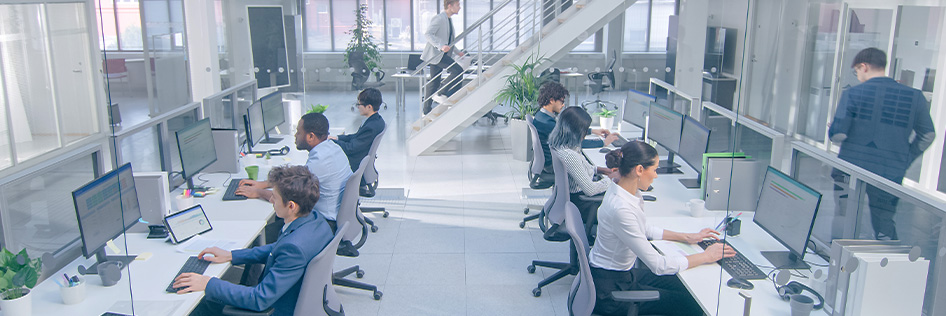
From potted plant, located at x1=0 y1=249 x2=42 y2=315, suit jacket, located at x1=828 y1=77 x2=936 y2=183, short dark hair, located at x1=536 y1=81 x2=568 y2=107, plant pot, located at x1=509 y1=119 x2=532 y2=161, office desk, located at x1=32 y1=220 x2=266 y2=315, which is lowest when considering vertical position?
plant pot, located at x1=509 y1=119 x2=532 y2=161

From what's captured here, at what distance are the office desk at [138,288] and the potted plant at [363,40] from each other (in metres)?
5.07

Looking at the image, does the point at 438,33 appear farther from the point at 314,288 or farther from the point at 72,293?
the point at 72,293

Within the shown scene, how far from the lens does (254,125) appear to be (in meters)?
5.45

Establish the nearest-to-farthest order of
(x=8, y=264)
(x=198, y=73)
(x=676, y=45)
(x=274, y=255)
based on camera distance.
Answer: (x=8, y=264)
(x=274, y=255)
(x=198, y=73)
(x=676, y=45)

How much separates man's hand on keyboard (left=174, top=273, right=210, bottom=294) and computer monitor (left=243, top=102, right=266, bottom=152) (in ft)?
8.77

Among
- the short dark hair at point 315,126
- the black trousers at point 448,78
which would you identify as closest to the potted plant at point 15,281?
the short dark hair at point 315,126

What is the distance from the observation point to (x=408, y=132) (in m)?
8.75

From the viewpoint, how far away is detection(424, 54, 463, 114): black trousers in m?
8.20

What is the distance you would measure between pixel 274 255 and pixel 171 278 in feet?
1.90

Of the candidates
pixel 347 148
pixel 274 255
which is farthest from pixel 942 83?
pixel 347 148

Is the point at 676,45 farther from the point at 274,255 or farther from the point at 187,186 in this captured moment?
the point at 274,255

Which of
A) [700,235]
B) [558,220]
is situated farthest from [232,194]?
[700,235]

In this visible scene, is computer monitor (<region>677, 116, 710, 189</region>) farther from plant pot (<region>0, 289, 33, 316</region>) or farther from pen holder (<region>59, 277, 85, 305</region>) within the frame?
plant pot (<region>0, 289, 33, 316</region>)

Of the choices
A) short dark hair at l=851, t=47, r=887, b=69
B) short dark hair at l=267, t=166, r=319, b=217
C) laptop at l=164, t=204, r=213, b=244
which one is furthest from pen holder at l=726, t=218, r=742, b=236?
laptop at l=164, t=204, r=213, b=244
